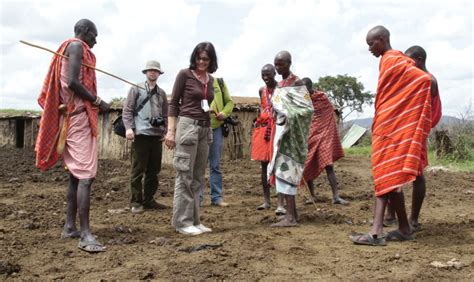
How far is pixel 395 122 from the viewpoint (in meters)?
4.17

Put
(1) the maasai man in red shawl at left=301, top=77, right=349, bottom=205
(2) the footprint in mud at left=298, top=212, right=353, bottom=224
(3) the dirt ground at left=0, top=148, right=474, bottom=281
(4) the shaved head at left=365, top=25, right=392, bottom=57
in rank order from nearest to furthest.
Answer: (3) the dirt ground at left=0, top=148, right=474, bottom=281, (4) the shaved head at left=365, top=25, right=392, bottom=57, (2) the footprint in mud at left=298, top=212, right=353, bottom=224, (1) the maasai man in red shawl at left=301, top=77, right=349, bottom=205

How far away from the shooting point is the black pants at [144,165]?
6047 mm

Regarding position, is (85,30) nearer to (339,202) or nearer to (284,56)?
(284,56)

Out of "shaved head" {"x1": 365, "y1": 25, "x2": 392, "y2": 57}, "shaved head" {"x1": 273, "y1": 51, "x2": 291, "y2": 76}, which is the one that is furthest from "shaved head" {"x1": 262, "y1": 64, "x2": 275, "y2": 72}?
"shaved head" {"x1": 365, "y1": 25, "x2": 392, "y2": 57}

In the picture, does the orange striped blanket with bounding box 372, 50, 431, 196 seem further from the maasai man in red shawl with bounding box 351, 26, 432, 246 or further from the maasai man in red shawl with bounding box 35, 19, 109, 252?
the maasai man in red shawl with bounding box 35, 19, 109, 252

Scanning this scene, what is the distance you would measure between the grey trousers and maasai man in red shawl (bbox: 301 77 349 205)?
81.1 inches

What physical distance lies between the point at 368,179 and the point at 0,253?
698 cm

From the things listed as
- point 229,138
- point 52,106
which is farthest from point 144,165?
point 229,138

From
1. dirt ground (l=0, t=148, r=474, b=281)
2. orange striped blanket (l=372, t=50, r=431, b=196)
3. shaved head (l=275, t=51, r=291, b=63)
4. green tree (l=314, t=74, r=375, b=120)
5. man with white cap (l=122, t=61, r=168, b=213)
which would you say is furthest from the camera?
green tree (l=314, t=74, r=375, b=120)

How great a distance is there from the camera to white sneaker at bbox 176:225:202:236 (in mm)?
4785

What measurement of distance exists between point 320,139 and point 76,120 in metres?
3.36

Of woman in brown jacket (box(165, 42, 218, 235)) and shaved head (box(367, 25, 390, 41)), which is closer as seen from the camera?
shaved head (box(367, 25, 390, 41))

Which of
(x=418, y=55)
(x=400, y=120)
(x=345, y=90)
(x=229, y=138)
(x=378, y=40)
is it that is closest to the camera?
(x=400, y=120)

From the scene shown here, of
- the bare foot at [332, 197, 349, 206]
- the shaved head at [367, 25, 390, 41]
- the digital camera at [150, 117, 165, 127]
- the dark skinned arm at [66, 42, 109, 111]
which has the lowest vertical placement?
the bare foot at [332, 197, 349, 206]
